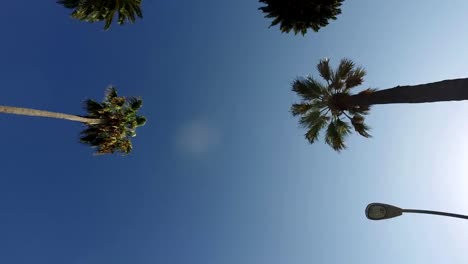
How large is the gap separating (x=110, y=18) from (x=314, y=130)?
12051 millimetres

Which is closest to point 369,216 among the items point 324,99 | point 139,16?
point 324,99

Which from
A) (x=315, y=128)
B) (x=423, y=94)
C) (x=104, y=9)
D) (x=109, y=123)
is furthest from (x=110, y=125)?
(x=423, y=94)

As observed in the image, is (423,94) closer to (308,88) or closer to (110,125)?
(308,88)

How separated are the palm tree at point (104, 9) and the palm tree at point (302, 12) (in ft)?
22.8

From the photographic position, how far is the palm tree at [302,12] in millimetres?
18234

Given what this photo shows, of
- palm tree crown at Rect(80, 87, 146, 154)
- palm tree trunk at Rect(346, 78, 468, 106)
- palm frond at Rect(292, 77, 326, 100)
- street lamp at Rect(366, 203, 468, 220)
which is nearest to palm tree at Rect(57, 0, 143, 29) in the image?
palm tree crown at Rect(80, 87, 146, 154)

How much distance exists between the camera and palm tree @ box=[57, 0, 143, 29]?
19.4 metres

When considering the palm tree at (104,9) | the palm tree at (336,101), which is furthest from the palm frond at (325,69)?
the palm tree at (104,9)

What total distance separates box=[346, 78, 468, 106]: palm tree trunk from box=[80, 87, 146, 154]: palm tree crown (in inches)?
581

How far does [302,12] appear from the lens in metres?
18.4

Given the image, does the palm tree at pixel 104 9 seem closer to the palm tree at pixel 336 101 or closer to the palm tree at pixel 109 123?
the palm tree at pixel 109 123

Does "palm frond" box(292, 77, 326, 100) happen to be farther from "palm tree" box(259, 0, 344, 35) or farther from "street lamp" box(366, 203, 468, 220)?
"street lamp" box(366, 203, 468, 220)

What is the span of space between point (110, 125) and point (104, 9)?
21.3ft

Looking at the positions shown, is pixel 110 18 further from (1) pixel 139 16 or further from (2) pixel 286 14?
(2) pixel 286 14
